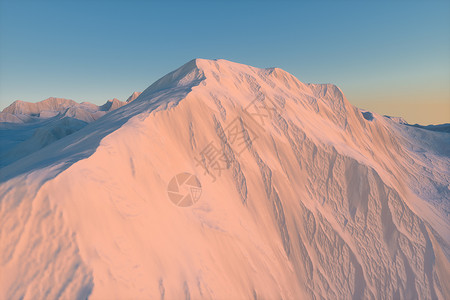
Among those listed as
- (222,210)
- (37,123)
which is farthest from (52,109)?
(222,210)

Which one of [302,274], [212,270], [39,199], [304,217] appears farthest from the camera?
[304,217]

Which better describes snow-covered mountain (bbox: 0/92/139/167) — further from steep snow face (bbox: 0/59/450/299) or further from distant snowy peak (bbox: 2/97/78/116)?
steep snow face (bbox: 0/59/450/299)

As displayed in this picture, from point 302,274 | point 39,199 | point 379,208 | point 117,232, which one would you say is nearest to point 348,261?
point 302,274

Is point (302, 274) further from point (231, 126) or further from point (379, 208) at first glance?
point (231, 126)

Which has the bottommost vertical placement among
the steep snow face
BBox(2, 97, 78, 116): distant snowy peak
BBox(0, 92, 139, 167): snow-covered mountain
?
the steep snow face

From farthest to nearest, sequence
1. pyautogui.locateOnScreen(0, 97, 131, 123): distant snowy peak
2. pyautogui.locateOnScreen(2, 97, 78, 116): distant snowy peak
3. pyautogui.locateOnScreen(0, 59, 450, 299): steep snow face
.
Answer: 1. pyautogui.locateOnScreen(2, 97, 78, 116): distant snowy peak
2. pyautogui.locateOnScreen(0, 97, 131, 123): distant snowy peak
3. pyautogui.locateOnScreen(0, 59, 450, 299): steep snow face

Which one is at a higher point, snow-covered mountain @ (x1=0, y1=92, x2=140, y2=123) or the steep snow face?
snow-covered mountain @ (x1=0, y1=92, x2=140, y2=123)

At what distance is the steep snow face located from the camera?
18.3ft

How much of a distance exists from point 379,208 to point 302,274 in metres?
6.19

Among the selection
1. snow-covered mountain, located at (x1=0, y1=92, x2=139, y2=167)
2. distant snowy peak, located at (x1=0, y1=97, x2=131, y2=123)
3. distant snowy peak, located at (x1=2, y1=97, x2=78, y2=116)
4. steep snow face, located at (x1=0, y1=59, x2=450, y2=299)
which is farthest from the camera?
distant snowy peak, located at (x1=2, y1=97, x2=78, y2=116)

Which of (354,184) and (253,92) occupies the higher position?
(253,92)

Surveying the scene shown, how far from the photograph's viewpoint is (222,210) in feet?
31.0

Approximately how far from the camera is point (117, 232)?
6.29m

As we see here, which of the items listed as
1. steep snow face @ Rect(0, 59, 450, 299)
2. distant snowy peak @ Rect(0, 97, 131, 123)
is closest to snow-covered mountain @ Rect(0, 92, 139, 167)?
distant snowy peak @ Rect(0, 97, 131, 123)
